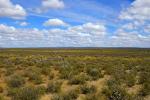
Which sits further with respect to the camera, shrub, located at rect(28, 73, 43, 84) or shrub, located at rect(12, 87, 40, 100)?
shrub, located at rect(28, 73, 43, 84)

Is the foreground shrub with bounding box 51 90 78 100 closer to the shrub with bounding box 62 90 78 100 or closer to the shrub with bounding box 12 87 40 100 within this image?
the shrub with bounding box 62 90 78 100

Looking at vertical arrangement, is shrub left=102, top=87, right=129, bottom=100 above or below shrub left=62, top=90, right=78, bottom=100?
above

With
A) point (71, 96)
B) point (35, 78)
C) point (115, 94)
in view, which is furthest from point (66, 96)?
point (35, 78)

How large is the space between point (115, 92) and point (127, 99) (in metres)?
1.01

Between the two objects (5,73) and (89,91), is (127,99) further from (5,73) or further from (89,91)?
(5,73)

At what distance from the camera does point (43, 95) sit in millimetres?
12758

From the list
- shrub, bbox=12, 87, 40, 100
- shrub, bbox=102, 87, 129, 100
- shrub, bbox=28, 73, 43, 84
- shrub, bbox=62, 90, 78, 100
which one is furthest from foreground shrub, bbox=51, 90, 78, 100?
shrub, bbox=28, 73, 43, 84

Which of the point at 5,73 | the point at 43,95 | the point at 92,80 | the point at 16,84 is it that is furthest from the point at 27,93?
the point at 5,73

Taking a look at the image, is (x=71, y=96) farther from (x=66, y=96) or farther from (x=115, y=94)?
(x=115, y=94)

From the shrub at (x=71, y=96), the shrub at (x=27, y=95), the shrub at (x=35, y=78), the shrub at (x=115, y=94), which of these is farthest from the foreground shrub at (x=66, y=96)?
the shrub at (x=35, y=78)

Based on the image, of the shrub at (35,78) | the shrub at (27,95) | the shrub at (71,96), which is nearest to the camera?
the shrub at (27,95)

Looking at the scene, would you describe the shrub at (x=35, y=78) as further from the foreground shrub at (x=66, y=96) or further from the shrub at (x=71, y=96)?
the shrub at (x=71, y=96)

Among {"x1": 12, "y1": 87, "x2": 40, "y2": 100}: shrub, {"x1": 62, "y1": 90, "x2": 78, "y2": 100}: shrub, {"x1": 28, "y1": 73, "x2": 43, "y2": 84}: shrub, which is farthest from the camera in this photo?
{"x1": 28, "y1": 73, "x2": 43, "y2": 84}: shrub

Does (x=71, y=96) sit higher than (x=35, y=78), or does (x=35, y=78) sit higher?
(x=35, y=78)
